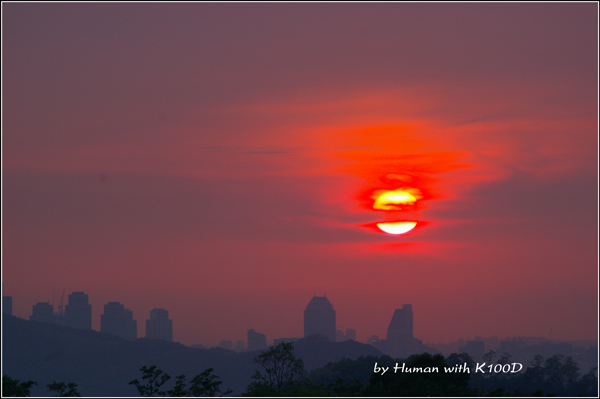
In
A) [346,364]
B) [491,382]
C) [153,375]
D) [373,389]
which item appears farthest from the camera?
[346,364]

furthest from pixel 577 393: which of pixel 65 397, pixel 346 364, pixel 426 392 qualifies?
pixel 65 397

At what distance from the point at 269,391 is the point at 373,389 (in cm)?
930

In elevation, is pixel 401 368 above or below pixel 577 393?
above

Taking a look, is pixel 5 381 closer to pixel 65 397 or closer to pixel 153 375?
pixel 65 397

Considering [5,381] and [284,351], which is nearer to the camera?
[5,381]

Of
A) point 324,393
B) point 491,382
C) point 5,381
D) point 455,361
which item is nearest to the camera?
point 324,393

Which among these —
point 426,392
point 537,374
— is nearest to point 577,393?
point 537,374

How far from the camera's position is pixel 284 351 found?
7806 centimetres

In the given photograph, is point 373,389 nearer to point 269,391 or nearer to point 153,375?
point 269,391

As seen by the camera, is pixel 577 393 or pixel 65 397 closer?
pixel 65 397

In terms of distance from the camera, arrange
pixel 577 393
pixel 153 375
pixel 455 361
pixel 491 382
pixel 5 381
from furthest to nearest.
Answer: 1. pixel 455 361
2. pixel 491 382
3. pixel 577 393
4. pixel 153 375
5. pixel 5 381

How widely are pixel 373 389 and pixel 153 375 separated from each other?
2834 centimetres

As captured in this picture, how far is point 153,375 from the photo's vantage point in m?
77.0

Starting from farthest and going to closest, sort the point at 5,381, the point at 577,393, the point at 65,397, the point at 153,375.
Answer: the point at 577,393 → the point at 153,375 → the point at 65,397 → the point at 5,381
